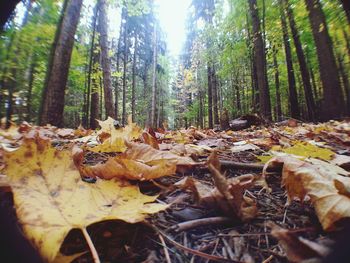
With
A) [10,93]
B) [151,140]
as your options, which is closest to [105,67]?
[10,93]

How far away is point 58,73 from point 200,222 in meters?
5.75

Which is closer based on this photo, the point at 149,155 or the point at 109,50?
the point at 149,155

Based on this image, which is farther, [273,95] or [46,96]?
[273,95]

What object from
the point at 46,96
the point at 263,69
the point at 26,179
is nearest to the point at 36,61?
the point at 46,96

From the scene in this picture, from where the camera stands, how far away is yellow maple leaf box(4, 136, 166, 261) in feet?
1.70

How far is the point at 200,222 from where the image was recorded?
0.69 meters

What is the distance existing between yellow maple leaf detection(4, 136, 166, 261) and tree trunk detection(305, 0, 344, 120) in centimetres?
676

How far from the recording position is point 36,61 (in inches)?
393

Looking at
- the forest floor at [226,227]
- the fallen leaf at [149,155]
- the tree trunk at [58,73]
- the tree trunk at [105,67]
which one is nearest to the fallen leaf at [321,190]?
the forest floor at [226,227]

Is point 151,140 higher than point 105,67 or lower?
lower

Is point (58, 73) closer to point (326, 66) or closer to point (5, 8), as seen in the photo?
point (5, 8)

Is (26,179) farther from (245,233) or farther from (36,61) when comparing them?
(36,61)

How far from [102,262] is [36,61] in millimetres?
11136

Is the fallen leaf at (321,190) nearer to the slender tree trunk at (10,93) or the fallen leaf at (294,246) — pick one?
the fallen leaf at (294,246)
